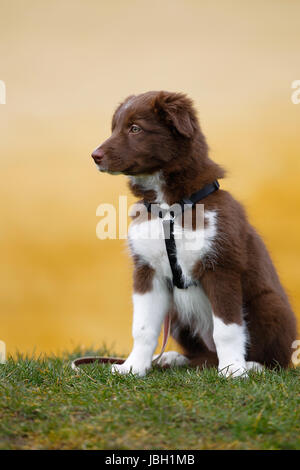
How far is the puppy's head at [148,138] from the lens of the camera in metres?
4.11

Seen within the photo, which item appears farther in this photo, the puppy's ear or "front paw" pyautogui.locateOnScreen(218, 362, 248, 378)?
the puppy's ear

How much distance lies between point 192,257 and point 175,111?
97 centimetres

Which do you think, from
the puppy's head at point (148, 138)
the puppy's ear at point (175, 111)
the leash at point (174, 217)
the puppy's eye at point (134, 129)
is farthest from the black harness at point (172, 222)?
the puppy's eye at point (134, 129)

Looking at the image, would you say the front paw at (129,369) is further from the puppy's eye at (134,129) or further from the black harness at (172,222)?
the puppy's eye at (134,129)

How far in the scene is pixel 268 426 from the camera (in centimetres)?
310

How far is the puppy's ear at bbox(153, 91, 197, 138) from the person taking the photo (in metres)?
4.14

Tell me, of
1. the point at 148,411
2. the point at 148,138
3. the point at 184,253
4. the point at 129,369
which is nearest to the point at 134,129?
the point at 148,138

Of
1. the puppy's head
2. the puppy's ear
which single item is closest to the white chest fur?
the puppy's head

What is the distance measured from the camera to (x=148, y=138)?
13.6 ft

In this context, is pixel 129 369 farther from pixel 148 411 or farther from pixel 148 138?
pixel 148 138

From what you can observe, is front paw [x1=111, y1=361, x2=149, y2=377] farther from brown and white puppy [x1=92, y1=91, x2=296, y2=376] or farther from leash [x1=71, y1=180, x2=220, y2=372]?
leash [x1=71, y1=180, x2=220, y2=372]
